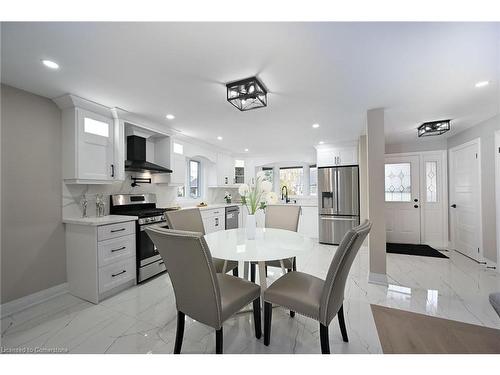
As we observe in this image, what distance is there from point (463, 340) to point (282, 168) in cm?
450

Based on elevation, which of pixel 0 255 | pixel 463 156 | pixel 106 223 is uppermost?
pixel 463 156

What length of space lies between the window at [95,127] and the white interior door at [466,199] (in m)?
5.53

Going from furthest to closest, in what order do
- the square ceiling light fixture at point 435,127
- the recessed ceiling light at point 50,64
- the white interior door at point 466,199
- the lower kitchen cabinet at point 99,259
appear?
the white interior door at point 466,199, the square ceiling light fixture at point 435,127, the lower kitchen cabinet at point 99,259, the recessed ceiling light at point 50,64

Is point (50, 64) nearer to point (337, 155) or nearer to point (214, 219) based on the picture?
point (214, 219)

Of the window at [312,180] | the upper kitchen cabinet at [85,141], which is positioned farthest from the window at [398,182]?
the upper kitchen cabinet at [85,141]

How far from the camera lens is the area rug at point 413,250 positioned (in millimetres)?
3682

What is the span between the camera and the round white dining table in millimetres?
1427

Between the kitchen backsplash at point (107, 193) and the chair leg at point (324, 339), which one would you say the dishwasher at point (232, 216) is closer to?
the kitchen backsplash at point (107, 193)

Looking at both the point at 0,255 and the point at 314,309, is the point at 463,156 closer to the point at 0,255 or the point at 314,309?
the point at 314,309

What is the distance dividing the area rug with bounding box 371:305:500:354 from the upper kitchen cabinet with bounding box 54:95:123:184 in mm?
3317

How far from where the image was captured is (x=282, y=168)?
18.6 feet

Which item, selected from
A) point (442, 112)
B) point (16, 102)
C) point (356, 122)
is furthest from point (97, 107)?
point (442, 112)

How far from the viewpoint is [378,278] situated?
2.53 m

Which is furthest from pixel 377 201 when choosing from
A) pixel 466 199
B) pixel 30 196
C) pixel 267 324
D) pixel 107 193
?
pixel 30 196
